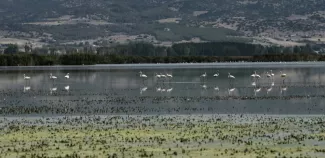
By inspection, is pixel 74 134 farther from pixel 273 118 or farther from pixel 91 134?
pixel 273 118

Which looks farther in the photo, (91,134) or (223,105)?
(223,105)

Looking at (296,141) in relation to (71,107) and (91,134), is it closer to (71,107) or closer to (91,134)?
(91,134)

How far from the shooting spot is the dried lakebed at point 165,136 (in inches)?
1325

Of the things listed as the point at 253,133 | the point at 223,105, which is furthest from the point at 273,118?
the point at 223,105

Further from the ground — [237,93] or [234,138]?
[234,138]

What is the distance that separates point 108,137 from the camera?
3894 cm

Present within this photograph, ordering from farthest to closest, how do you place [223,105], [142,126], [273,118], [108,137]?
[223,105], [273,118], [142,126], [108,137]

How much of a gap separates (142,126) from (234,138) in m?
8.08

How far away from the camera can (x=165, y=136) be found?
3894 cm

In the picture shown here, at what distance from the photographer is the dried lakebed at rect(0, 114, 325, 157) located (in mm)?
33656

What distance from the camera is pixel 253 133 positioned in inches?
1555

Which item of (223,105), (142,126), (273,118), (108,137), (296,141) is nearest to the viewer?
(296,141)

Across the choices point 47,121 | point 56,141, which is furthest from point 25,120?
point 56,141

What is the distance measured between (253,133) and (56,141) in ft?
33.1
